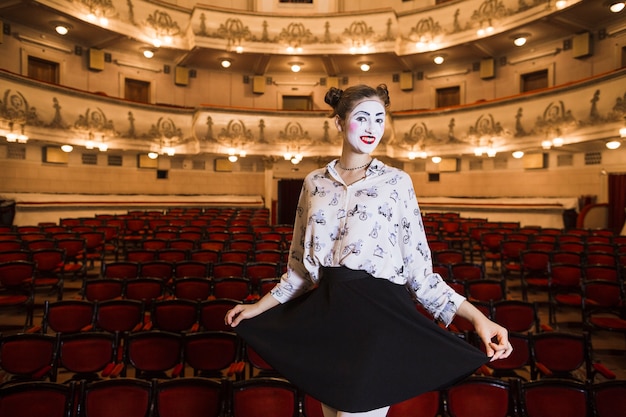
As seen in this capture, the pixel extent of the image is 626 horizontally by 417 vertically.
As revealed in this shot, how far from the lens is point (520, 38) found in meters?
15.9

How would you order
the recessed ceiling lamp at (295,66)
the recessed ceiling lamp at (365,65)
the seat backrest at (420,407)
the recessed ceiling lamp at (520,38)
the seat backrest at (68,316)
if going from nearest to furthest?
1. the seat backrest at (420,407)
2. the seat backrest at (68,316)
3. the recessed ceiling lamp at (520,38)
4. the recessed ceiling lamp at (365,65)
5. the recessed ceiling lamp at (295,66)

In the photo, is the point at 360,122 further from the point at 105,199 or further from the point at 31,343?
the point at 105,199

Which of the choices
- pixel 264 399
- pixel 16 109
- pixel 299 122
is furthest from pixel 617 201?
pixel 16 109

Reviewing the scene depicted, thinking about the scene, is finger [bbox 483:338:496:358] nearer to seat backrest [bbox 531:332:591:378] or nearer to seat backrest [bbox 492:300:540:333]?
seat backrest [bbox 531:332:591:378]

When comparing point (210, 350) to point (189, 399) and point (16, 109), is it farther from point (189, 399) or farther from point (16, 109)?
point (16, 109)

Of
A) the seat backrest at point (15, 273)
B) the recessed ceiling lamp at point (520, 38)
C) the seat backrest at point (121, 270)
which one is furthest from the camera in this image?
the recessed ceiling lamp at point (520, 38)

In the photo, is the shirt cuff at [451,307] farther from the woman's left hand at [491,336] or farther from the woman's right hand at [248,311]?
the woman's right hand at [248,311]

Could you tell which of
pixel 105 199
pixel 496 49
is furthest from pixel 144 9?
pixel 496 49

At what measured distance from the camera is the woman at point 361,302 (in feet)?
4.42

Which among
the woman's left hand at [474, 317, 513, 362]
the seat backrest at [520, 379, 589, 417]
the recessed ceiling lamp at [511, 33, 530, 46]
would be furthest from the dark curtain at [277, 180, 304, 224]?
the woman's left hand at [474, 317, 513, 362]

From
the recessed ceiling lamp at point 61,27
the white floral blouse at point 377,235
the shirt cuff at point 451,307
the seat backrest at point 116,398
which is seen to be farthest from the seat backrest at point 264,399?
the recessed ceiling lamp at point 61,27

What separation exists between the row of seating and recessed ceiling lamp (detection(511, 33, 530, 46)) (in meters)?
16.2

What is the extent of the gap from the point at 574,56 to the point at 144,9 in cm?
1693

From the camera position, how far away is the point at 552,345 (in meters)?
3.66
